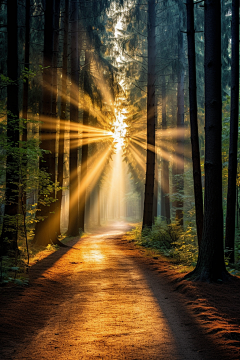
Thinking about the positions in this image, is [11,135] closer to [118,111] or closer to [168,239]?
[168,239]

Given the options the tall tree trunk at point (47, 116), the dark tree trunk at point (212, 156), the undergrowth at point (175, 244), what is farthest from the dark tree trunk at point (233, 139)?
the tall tree trunk at point (47, 116)

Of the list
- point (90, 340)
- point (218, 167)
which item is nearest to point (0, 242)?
point (90, 340)

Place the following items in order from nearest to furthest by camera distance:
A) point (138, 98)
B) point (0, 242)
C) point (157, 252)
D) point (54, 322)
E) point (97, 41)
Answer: point (54, 322) < point (0, 242) < point (157, 252) < point (97, 41) < point (138, 98)

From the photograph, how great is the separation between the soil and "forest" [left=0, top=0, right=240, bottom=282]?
1.19 meters

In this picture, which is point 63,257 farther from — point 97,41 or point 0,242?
point 97,41

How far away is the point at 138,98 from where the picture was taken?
63.8 feet

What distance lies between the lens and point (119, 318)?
14.1ft

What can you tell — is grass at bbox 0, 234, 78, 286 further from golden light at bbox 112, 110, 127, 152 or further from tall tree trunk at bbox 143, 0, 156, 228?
golden light at bbox 112, 110, 127, 152

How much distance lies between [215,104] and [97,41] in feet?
38.4

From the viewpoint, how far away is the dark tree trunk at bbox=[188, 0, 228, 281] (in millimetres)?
6270

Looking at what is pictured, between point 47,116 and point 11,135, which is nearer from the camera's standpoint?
point 11,135

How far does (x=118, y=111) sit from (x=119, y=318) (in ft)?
55.0

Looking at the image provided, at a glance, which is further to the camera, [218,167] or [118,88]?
[118,88]

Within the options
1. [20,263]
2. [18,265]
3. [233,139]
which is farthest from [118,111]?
[18,265]
